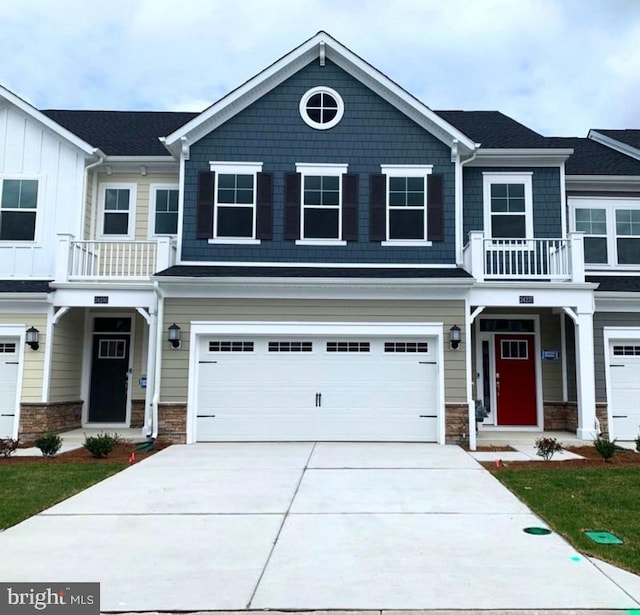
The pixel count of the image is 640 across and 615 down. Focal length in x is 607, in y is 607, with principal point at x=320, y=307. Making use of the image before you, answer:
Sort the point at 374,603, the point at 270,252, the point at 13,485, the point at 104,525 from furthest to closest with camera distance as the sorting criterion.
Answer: the point at 270,252 < the point at 13,485 < the point at 104,525 < the point at 374,603

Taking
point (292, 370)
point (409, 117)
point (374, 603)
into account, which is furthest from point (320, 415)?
point (374, 603)

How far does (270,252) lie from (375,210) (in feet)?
8.29

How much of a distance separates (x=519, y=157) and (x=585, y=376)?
5278mm

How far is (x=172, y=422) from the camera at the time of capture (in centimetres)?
1209

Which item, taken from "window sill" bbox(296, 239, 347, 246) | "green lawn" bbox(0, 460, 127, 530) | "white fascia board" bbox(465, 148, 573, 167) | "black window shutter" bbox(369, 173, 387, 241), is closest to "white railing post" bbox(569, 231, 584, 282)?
"white fascia board" bbox(465, 148, 573, 167)

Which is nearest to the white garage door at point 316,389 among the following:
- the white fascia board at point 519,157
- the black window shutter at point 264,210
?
the black window shutter at point 264,210

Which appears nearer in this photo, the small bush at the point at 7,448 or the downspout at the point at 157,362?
the small bush at the point at 7,448

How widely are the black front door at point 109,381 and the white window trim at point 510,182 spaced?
29.8 ft

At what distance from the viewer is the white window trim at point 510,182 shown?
14.3 meters

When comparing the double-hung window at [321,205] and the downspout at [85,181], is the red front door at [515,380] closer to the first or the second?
the double-hung window at [321,205]

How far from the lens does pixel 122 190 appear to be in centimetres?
1493

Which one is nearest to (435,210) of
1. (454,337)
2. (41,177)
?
(454,337)

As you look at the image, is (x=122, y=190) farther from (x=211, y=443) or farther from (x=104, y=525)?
(x=104, y=525)

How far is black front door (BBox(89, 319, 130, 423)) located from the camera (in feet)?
47.4
